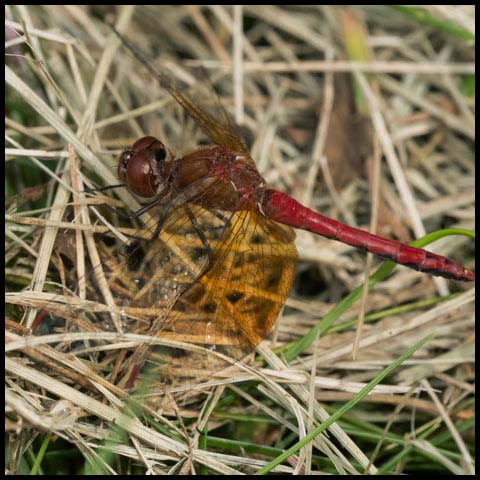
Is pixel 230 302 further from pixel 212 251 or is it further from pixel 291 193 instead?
pixel 291 193

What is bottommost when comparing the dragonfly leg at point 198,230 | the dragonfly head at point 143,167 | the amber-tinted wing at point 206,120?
the dragonfly leg at point 198,230

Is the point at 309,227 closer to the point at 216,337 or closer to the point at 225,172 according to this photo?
the point at 225,172

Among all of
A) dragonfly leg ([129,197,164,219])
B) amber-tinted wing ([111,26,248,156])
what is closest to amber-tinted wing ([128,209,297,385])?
dragonfly leg ([129,197,164,219])

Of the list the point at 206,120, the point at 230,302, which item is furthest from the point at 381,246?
the point at 206,120

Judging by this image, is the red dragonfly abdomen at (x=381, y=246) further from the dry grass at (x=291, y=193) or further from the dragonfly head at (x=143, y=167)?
the dragonfly head at (x=143, y=167)

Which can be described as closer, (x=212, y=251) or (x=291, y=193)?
(x=212, y=251)

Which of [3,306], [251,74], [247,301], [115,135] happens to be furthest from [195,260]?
[251,74]

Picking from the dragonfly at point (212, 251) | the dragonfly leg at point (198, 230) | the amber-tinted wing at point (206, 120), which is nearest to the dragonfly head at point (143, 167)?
the dragonfly at point (212, 251)
